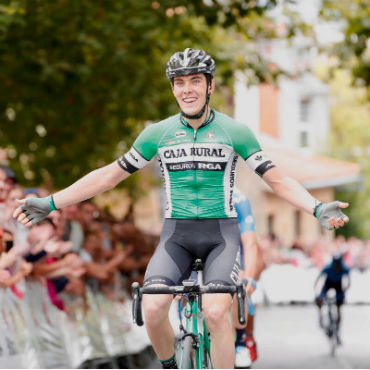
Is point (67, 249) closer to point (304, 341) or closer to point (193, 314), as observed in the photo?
point (193, 314)

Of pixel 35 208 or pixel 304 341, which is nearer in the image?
pixel 35 208

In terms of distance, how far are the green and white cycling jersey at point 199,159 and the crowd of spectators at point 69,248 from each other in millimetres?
1803

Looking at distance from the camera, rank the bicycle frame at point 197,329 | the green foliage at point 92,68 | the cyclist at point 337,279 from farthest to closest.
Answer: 1. the cyclist at point 337,279
2. the green foliage at point 92,68
3. the bicycle frame at point 197,329

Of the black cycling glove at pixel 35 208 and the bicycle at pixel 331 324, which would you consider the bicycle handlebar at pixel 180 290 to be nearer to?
the black cycling glove at pixel 35 208

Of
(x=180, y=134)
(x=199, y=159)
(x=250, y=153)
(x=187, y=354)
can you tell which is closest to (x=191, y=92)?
(x=180, y=134)

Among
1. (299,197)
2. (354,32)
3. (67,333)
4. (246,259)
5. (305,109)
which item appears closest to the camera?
(299,197)

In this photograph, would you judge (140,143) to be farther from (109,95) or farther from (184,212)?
(109,95)

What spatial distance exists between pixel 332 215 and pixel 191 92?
3.84ft

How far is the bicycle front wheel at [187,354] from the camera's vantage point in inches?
236

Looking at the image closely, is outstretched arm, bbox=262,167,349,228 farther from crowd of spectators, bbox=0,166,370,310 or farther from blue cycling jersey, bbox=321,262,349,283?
blue cycling jersey, bbox=321,262,349,283

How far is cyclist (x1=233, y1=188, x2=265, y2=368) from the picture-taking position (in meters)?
8.20

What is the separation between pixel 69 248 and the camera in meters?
9.87

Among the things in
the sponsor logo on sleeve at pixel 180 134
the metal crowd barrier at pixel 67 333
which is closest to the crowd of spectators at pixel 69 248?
the metal crowd barrier at pixel 67 333

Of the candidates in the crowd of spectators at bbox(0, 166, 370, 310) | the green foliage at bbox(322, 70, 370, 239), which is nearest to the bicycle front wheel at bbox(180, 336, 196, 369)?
the crowd of spectators at bbox(0, 166, 370, 310)
